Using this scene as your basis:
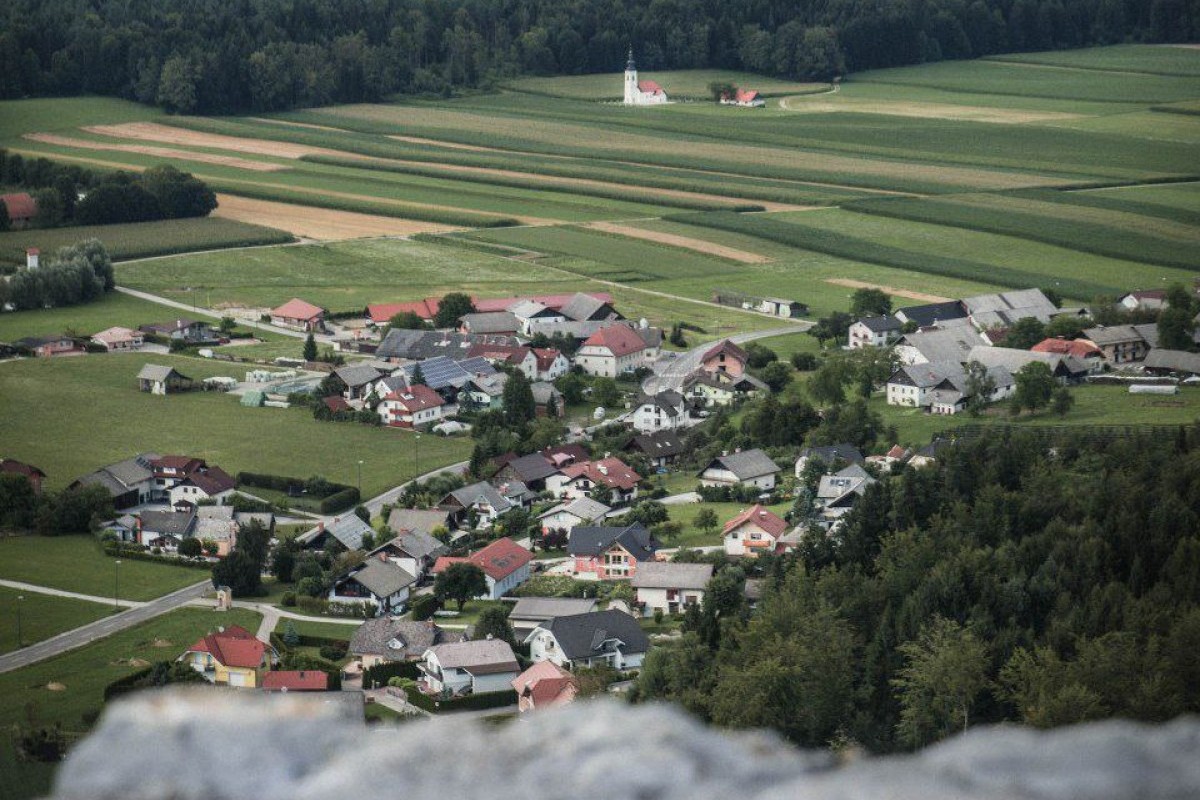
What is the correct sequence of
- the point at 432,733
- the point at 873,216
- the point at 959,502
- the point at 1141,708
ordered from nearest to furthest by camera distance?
1. the point at 432,733
2. the point at 1141,708
3. the point at 959,502
4. the point at 873,216

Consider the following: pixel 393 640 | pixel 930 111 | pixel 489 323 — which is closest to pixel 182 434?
pixel 489 323

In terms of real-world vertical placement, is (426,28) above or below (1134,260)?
above

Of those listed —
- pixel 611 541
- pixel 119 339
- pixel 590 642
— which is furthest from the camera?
pixel 119 339

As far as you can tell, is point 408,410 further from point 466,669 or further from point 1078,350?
point 466,669

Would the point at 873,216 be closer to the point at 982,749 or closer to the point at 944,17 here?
the point at 944,17

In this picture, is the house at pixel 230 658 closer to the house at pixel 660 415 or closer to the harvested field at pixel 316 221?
the house at pixel 660 415

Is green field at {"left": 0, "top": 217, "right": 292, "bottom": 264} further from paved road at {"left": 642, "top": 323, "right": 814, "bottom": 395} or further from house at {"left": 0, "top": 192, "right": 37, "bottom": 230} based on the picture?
paved road at {"left": 642, "top": 323, "right": 814, "bottom": 395}

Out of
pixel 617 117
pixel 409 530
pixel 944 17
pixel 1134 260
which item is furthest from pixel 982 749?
pixel 944 17

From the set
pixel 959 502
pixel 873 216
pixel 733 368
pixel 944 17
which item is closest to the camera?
pixel 959 502
